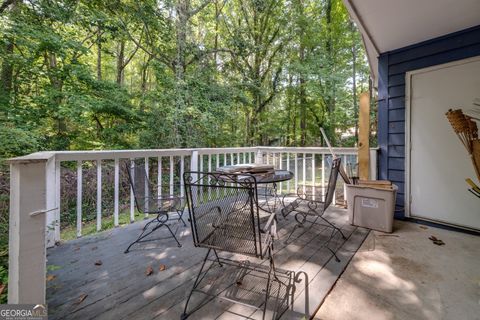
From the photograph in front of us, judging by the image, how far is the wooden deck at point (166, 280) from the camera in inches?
60.4

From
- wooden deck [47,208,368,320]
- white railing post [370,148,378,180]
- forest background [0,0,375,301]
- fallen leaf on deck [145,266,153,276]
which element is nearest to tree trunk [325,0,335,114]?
forest background [0,0,375,301]

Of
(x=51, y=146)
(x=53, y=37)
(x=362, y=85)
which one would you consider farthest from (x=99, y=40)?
(x=362, y=85)

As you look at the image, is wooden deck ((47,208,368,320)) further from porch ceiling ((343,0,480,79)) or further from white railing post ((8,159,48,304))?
porch ceiling ((343,0,480,79))

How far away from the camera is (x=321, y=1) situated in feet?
29.5

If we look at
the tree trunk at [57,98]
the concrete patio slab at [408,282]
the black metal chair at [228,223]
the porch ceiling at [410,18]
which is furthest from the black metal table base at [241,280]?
the tree trunk at [57,98]

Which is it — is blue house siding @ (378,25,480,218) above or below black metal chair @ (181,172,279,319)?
above

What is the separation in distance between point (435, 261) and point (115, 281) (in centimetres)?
279

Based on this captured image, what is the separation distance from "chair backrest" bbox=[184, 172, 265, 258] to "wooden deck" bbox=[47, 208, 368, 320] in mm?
387

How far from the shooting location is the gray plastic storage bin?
2955mm

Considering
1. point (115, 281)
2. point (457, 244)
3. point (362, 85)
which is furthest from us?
point (362, 85)

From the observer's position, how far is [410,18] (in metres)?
2.77

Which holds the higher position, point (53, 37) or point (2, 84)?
point (53, 37)

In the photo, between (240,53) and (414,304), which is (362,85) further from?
(414,304)

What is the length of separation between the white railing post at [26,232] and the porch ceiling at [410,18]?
10.5 ft
